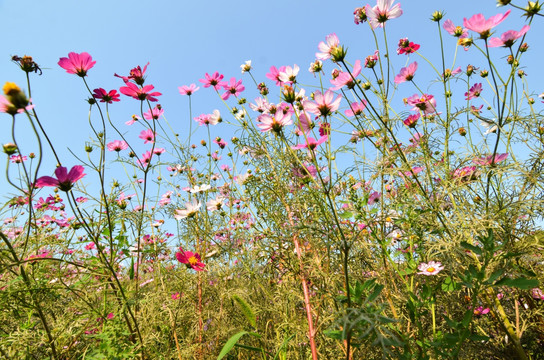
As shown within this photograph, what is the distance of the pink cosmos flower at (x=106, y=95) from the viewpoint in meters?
1.05

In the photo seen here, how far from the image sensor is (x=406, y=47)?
54.0 inches

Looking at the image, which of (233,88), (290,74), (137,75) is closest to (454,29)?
(290,74)

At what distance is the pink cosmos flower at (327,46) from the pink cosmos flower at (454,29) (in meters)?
0.55

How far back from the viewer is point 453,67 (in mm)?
1256

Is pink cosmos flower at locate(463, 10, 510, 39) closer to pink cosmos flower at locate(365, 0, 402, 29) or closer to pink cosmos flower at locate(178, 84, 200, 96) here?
pink cosmos flower at locate(365, 0, 402, 29)

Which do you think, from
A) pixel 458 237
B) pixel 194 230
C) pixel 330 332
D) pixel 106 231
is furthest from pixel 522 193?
pixel 106 231

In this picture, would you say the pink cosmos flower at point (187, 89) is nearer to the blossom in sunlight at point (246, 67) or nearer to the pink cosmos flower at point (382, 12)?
the blossom in sunlight at point (246, 67)

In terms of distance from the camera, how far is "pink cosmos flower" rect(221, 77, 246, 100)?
5.34ft

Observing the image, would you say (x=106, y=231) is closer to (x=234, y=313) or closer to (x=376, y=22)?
(x=234, y=313)

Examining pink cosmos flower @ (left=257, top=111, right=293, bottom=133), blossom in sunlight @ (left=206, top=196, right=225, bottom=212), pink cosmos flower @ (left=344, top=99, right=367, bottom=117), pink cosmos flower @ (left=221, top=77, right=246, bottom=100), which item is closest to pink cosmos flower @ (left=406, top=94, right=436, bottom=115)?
pink cosmos flower @ (left=344, top=99, right=367, bottom=117)

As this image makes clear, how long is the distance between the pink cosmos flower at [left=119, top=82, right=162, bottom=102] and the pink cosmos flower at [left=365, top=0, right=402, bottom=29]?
0.82 metres

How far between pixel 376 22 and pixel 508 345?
122 centimetres

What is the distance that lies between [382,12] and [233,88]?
791 millimetres

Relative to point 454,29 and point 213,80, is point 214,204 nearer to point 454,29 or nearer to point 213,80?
→ point 213,80
